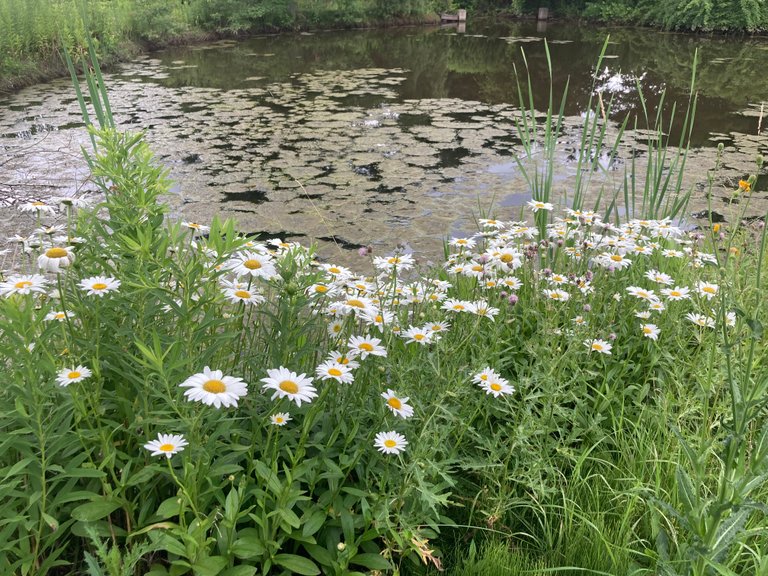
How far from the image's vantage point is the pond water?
4148 mm

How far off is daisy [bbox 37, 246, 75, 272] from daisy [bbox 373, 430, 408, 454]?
2.29 feet


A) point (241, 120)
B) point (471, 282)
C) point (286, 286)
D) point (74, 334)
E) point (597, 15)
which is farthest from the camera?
point (597, 15)

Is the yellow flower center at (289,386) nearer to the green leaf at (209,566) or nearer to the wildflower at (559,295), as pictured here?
the green leaf at (209,566)

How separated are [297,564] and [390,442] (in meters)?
0.27

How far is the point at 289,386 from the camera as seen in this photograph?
0.99 metres

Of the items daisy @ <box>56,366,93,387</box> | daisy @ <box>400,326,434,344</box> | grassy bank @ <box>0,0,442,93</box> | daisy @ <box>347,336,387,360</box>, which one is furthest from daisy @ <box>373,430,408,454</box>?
grassy bank @ <box>0,0,442,93</box>

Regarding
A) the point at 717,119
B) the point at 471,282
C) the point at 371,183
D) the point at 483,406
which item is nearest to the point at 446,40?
the point at 717,119

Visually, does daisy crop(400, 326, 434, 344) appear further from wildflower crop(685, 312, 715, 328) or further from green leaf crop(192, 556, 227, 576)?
wildflower crop(685, 312, 715, 328)

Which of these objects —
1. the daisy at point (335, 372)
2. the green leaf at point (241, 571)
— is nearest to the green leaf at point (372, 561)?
the green leaf at point (241, 571)

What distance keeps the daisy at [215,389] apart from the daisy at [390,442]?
30cm

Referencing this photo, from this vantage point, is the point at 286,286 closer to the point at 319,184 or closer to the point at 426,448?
the point at 426,448

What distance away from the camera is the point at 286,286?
1.10 m

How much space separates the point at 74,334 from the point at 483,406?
1.02 m

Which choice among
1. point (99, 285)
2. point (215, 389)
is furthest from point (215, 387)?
point (99, 285)
